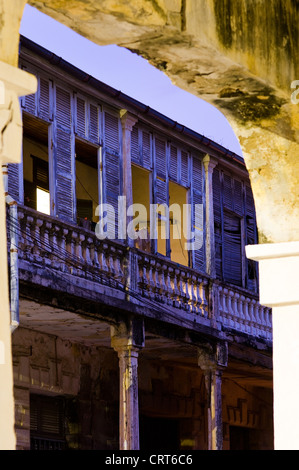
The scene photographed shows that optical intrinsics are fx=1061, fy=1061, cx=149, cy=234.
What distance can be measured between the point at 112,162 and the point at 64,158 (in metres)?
1.15

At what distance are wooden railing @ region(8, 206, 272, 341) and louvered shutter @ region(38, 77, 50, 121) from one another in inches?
56.1

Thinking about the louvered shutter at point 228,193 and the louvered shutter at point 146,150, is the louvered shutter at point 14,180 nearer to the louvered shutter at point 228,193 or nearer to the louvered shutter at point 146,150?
the louvered shutter at point 146,150

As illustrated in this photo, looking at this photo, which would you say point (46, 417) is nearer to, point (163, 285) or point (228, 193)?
point (163, 285)

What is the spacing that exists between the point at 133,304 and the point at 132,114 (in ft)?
9.16

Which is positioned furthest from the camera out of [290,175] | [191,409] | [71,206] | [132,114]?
[191,409]

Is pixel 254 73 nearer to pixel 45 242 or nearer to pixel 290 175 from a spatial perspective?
pixel 290 175

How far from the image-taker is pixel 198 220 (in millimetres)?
16703

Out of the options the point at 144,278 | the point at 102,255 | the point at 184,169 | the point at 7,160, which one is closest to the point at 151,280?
the point at 144,278

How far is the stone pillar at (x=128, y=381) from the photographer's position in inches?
547

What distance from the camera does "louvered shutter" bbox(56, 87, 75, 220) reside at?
538 inches

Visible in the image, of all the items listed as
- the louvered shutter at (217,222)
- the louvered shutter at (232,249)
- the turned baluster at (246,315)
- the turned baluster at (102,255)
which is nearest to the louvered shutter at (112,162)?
the turned baluster at (102,255)

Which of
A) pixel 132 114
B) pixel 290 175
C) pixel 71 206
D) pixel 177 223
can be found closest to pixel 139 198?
pixel 177 223

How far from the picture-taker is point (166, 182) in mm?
16031

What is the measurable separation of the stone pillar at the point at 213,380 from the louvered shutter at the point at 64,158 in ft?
12.0
